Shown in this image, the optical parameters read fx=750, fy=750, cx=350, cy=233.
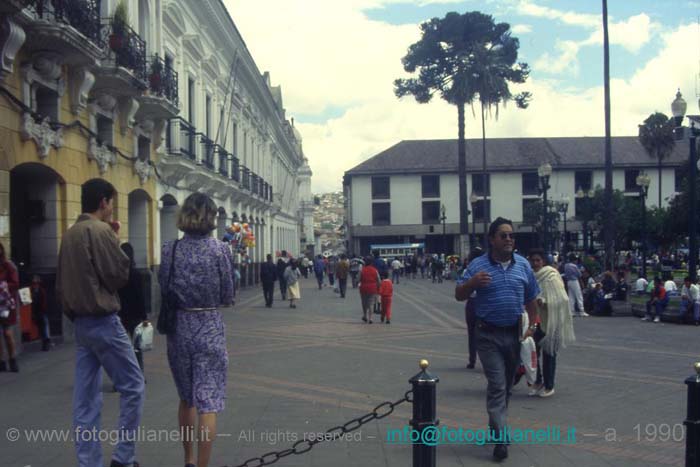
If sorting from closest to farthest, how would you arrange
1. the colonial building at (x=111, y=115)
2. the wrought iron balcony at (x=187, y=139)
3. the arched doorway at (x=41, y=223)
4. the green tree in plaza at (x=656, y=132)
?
the colonial building at (x=111, y=115) < the arched doorway at (x=41, y=223) < the wrought iron balcony at (x=187, y=139) < the green tree in plaza at (x=656, y=132)

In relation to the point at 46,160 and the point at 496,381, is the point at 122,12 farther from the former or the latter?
the point at 496,381

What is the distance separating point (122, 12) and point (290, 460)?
1189cm

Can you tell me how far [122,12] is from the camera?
15000 millimetres

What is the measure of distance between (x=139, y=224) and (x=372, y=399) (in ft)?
42.2

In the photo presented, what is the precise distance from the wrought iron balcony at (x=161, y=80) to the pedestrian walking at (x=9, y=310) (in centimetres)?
819

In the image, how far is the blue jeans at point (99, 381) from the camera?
4.79 m

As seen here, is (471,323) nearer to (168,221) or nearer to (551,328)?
(551,328)

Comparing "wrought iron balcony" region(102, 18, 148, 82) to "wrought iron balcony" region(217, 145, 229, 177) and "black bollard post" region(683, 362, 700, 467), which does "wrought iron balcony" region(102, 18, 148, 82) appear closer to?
"wrought iron balcony" region(217, 145, 229, 177)

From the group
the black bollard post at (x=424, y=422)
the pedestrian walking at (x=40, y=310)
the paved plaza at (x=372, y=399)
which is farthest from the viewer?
the pedestrian walking at (x=40, y=310)

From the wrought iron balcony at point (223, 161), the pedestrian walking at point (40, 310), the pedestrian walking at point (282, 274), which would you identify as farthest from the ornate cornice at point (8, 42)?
the wrought iron balcony at point (223, 161)

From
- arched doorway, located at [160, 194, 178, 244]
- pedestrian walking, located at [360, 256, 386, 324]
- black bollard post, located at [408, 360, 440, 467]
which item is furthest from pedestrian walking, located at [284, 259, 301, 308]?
black bollard post, located at [408, 360, 440, 467]

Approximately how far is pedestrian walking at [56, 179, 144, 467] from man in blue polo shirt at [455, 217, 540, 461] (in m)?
2.61

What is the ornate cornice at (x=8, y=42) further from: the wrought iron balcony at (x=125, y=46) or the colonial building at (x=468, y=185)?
the colonial building at (x=468, y=185)

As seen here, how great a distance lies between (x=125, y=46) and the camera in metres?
15.1
